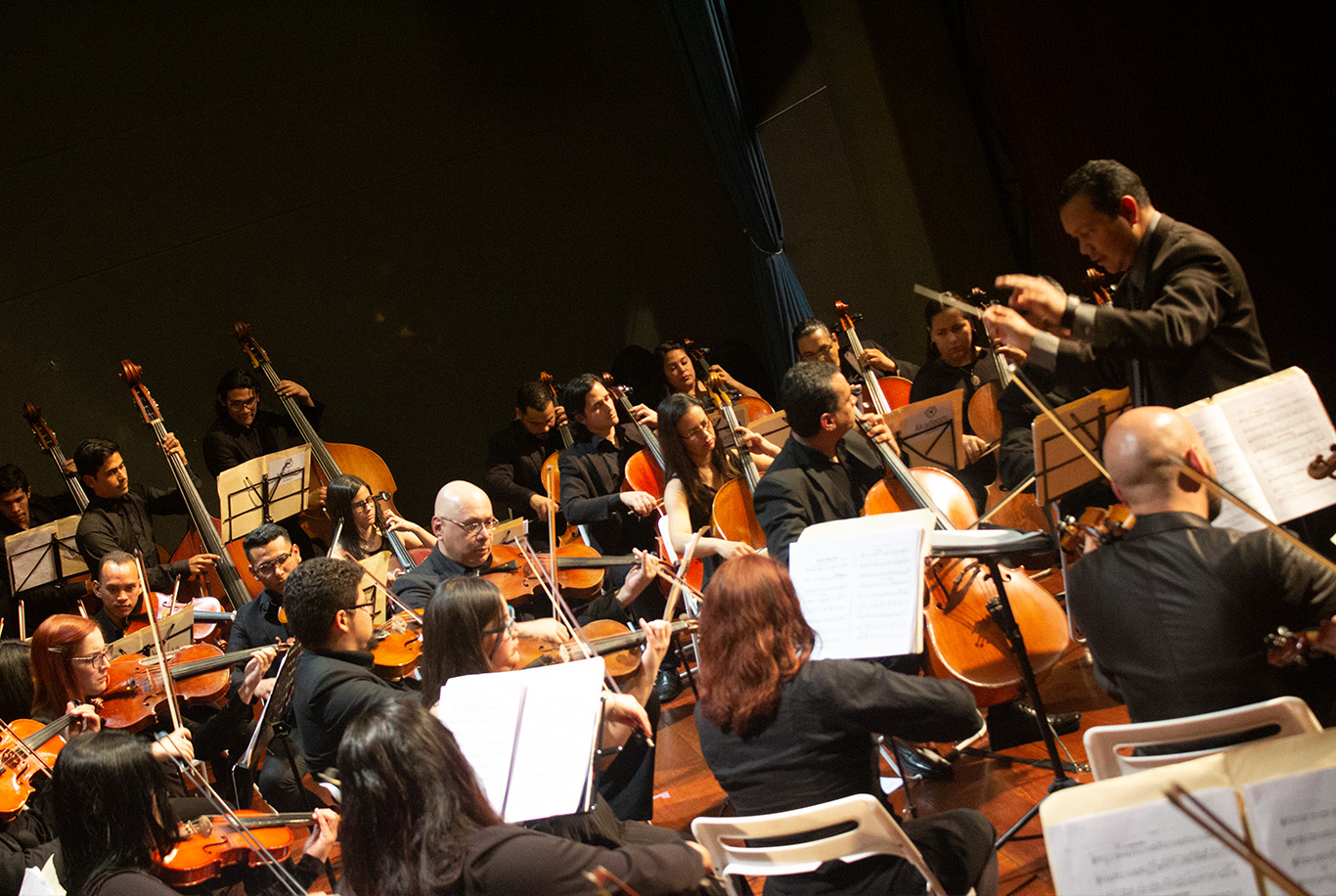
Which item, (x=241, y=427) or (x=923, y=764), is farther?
(x=241, y=427)

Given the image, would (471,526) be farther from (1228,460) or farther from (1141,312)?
(1228,460)

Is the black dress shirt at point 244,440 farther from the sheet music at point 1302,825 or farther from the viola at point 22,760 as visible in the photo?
the sheet music at point 1302,825

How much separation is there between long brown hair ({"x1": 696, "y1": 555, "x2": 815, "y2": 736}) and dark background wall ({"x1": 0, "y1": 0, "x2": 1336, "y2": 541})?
137 inches

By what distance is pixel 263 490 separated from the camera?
492 centimetres

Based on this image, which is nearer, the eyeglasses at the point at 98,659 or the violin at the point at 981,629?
the violin at the point at 981,629

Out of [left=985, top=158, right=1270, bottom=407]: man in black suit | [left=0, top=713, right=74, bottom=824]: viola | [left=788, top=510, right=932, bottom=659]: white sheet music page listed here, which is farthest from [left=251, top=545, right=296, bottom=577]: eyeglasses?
[left=985, top=158, right=1270, bottom=407]: man in black suit

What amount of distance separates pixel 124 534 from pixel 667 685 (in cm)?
285

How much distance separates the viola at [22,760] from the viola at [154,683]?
274 mm

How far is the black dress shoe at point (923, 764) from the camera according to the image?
2.92 metres

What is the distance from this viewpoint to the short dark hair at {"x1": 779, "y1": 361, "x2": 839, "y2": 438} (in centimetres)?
318

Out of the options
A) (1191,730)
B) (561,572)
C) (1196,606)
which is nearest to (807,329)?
(561,572)

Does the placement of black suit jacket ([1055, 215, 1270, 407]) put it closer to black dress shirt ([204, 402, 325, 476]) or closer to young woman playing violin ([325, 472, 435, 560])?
young woman playing violin ([325, 472, 435, 560])

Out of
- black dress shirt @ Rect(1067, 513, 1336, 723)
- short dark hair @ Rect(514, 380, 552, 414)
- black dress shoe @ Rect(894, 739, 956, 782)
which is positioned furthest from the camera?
short dark hair @ Rect(514, 380, 552, 414)

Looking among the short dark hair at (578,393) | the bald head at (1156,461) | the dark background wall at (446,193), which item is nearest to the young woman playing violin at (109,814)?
the bald head at (1156,461)
